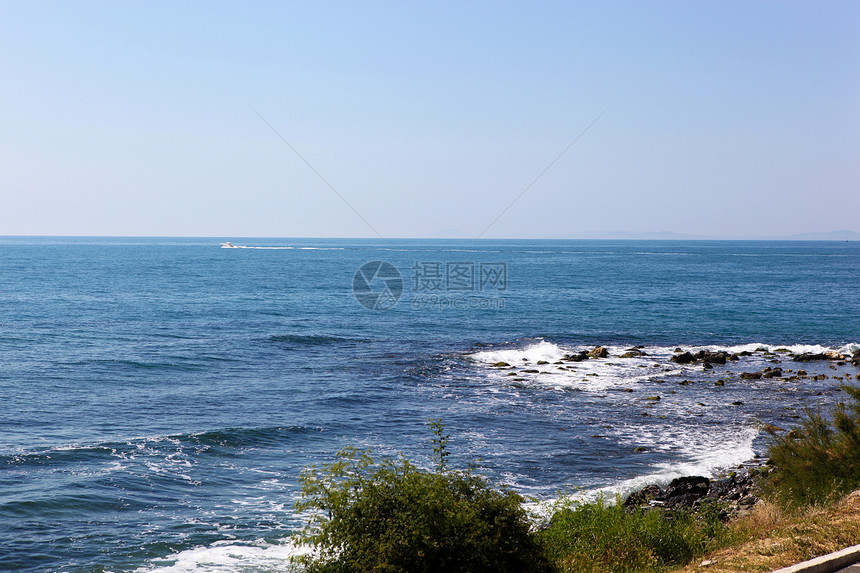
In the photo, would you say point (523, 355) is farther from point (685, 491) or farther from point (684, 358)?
point (685, 491)

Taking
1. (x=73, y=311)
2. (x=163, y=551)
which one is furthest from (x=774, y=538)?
(x=73, y=311)

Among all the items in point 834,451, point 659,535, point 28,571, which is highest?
point 834,451

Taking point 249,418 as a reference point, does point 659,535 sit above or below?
above

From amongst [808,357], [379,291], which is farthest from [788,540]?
[379,291]

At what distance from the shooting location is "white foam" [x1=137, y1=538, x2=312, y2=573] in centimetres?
1377

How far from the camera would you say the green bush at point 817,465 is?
518 inches

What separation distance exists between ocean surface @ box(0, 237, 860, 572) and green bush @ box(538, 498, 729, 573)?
472cm

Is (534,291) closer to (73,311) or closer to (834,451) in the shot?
(73,311)

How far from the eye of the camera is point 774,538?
1002 centimetres

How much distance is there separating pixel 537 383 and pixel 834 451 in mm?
19013

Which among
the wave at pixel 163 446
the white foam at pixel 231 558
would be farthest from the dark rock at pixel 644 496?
the wave at pixel 163 446

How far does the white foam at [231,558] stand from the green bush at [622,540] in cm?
544

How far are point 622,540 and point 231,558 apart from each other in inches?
323

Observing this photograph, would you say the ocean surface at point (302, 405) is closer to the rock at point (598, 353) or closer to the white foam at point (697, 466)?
the white foam at point (697, 466)
